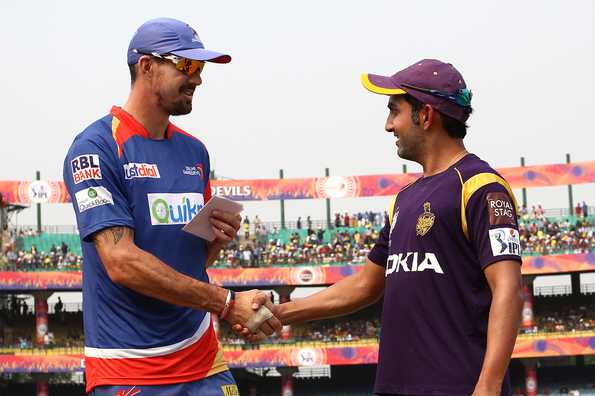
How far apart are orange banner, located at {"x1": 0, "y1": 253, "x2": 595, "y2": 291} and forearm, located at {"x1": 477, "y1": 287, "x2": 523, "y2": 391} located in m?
34.1

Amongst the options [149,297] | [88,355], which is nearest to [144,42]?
[149,297]

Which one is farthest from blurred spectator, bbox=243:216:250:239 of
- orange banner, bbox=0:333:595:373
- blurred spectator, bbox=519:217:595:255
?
blurred spectator, bbox=519:217:595:255

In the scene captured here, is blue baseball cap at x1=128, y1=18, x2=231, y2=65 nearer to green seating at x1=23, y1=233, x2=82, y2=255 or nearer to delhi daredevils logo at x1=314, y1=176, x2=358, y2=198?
delhi daredevils logo at x1=314, y1=176, x2=358, y2=198

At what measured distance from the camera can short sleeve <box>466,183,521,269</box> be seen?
436cm

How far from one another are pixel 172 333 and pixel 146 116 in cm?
114

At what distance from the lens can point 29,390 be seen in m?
41.8

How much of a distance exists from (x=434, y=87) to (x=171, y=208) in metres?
1.48

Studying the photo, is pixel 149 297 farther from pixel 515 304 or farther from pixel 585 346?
pixel 585 346

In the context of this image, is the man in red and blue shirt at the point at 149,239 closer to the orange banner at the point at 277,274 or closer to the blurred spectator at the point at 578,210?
the orange banner at the point at 277,274

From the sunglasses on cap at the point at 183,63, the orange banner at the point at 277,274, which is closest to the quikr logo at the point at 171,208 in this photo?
the sunglasses on cap at the point at 183,63

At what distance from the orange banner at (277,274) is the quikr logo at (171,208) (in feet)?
111

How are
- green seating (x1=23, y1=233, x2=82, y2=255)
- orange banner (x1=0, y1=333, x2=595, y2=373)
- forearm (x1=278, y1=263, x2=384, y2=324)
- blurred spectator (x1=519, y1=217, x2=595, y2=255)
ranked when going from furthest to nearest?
green seating (x1=23, y1=233, x2=82, y2=255) → blurred spectator (x1=519, y1=217, x2=595, y2=255) → orange banner (x1=0, y1=333, x2=595, y2=373) → forearm (x1=278, y1=263, x2=384, y2=324)

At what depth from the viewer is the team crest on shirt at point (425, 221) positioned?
4570 mm

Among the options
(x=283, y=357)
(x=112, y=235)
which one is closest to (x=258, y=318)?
(x=112, y=235)
